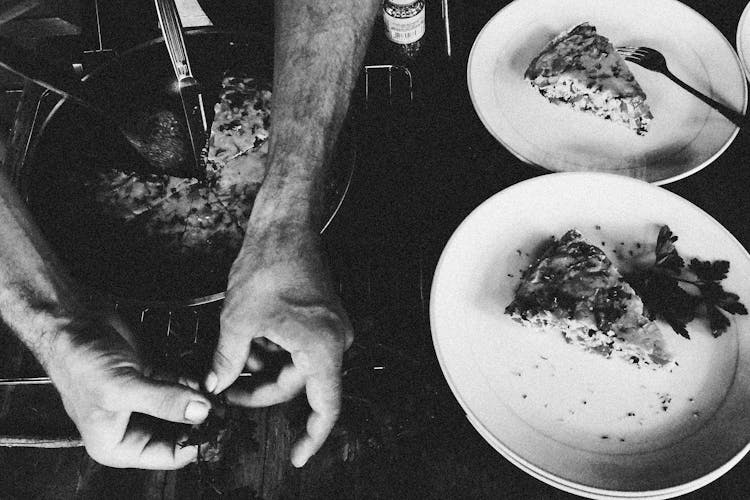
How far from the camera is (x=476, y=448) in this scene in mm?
883

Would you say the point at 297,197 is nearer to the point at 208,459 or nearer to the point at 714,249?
the point at 208,459

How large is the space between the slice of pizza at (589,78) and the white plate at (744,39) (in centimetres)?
23

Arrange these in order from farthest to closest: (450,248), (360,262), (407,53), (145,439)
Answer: (407,53) → (360,262) → (450,248) → (145,439)

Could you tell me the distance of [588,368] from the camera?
2.72 feet

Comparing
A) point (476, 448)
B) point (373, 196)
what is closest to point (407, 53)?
point (373, 196)

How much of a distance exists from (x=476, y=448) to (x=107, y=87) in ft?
3.50

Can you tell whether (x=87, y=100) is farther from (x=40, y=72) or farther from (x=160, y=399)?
(x=160, y=399)

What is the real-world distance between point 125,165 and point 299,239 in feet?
1.95

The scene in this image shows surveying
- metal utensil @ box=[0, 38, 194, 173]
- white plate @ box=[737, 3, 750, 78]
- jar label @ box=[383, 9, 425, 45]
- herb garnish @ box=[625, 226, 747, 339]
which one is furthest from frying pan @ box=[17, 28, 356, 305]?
white plate @ box=[737, 3, 750, 78]

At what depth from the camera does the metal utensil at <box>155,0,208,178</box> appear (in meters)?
0.79

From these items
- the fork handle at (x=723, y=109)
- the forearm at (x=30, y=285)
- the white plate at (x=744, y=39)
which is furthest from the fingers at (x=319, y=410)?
the white plate at (x=744, y=39)

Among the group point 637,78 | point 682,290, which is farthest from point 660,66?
point 682,290

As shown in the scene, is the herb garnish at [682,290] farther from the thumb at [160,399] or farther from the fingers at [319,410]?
the thumb at [160,399]

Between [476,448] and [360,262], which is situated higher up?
[360,262]
